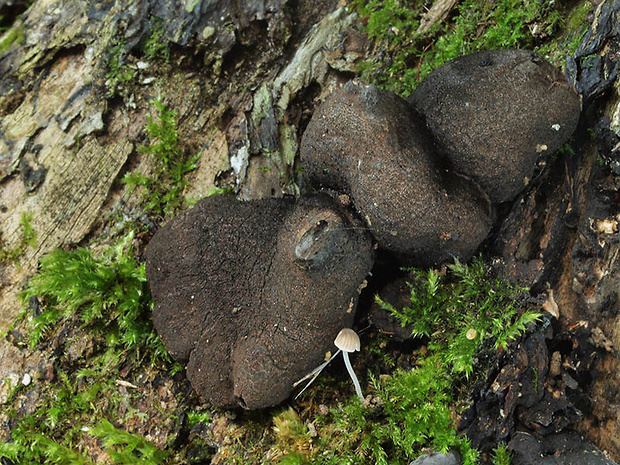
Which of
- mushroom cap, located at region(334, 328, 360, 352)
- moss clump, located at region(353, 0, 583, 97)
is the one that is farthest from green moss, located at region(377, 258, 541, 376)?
moss clump, located at region(353, 0, 583, 97)

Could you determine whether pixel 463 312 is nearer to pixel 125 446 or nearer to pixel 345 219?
pixel 345 219

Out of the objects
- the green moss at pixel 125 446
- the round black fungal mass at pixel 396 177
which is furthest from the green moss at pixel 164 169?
the green moss at pixel 125 446

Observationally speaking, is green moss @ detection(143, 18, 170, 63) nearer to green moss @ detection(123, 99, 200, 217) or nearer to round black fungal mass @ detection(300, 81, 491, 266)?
green moss @ detection(123, 99, 200, 217)

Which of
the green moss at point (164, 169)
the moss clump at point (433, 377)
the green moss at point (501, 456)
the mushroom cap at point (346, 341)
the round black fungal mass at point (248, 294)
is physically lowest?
the green moss at point (501, 456)

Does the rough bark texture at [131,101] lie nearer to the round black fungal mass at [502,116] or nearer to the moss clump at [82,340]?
the moss clump at [82,340]

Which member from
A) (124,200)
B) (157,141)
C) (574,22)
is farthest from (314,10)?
(124,200)

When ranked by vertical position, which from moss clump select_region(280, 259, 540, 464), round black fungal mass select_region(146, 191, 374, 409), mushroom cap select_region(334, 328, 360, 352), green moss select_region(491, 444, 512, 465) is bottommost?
green moss select_region(491, 444, 512, 465)
